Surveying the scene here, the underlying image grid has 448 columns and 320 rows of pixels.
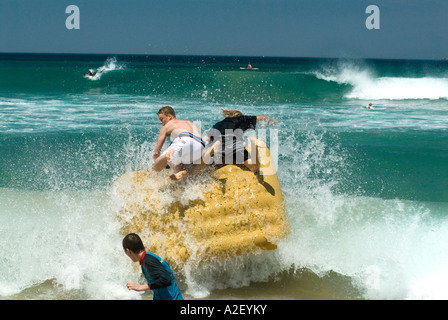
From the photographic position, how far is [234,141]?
191 inches

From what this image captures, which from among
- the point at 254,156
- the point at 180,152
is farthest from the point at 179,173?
the point at 254,156

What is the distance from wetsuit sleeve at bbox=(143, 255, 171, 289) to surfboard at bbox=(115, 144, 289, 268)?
105cm

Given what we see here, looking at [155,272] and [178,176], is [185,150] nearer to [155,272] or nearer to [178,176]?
[178,176]

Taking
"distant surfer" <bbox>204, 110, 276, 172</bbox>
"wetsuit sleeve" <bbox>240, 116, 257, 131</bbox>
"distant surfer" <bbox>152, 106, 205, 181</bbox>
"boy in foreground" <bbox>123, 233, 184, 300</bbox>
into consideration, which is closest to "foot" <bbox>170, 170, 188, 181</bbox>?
→ "distant surfer" <bbox>152, 106, 205, 181</bbox>

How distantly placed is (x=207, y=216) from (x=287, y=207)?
171cm

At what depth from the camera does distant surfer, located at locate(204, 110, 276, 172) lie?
486 centimetres

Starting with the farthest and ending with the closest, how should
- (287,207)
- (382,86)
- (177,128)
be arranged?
(382,86)
(287,207)
(177,128)

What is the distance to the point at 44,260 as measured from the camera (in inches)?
199

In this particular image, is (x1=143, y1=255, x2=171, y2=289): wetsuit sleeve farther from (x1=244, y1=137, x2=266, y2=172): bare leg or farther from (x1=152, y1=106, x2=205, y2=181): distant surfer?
(x1=244, y1=137, x2=266, y2=172): bare leg

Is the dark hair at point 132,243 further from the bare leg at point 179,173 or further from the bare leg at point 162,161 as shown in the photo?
the bare leg at point 162,161

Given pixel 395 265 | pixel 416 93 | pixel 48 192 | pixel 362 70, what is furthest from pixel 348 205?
pixel 362 70

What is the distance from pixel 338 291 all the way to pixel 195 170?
6.47 feet

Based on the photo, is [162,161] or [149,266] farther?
[162,161]

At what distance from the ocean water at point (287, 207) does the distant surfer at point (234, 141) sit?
1.00 metres
